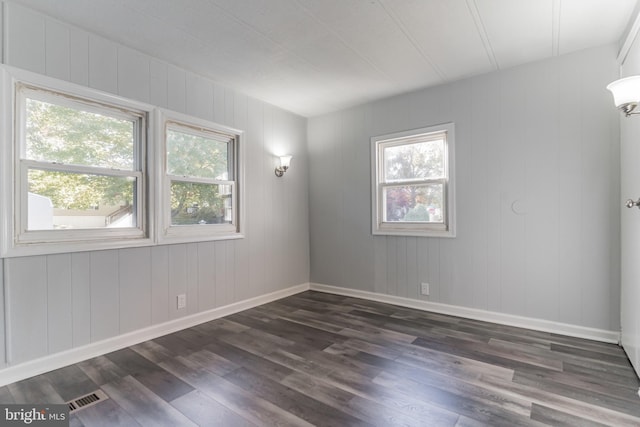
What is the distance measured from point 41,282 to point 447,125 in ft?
12.3

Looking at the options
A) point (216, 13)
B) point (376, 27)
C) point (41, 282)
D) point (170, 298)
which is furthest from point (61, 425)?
point (376, 27)

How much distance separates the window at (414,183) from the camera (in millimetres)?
3459

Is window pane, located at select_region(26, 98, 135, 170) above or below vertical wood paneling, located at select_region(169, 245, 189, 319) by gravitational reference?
above

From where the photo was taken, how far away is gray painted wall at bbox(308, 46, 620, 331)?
2.65m

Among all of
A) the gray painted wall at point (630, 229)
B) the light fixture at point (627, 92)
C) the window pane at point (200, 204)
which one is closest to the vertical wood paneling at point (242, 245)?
the window pane at point (200, 204)

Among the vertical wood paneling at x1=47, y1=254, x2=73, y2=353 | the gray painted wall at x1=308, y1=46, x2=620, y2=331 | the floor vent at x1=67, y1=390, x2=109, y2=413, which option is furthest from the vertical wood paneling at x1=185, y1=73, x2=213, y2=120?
the floor vent at x1=67, y1=390, x2=109, y2=413

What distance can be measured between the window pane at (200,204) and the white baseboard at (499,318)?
1.88m

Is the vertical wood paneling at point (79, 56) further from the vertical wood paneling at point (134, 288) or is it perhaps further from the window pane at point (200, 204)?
the vertical wood paneling at point (134, 288)

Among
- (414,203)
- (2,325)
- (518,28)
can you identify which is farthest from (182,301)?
(518,28)

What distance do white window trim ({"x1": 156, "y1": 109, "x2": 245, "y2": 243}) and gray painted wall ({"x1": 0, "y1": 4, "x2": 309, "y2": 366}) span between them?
0.08m

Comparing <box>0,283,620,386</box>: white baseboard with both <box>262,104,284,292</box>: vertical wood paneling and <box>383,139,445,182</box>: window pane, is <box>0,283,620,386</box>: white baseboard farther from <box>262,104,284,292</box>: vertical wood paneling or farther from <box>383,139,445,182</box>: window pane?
<box>383,139,445,182</box>: window pane

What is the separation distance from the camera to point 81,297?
2.40m

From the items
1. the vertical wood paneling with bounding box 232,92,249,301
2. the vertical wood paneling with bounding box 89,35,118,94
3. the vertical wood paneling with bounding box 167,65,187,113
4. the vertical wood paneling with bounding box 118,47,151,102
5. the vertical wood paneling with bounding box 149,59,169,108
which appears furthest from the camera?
the vertical wood paneling with bounding box 232,92,249,301

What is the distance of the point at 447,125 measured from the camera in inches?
133
